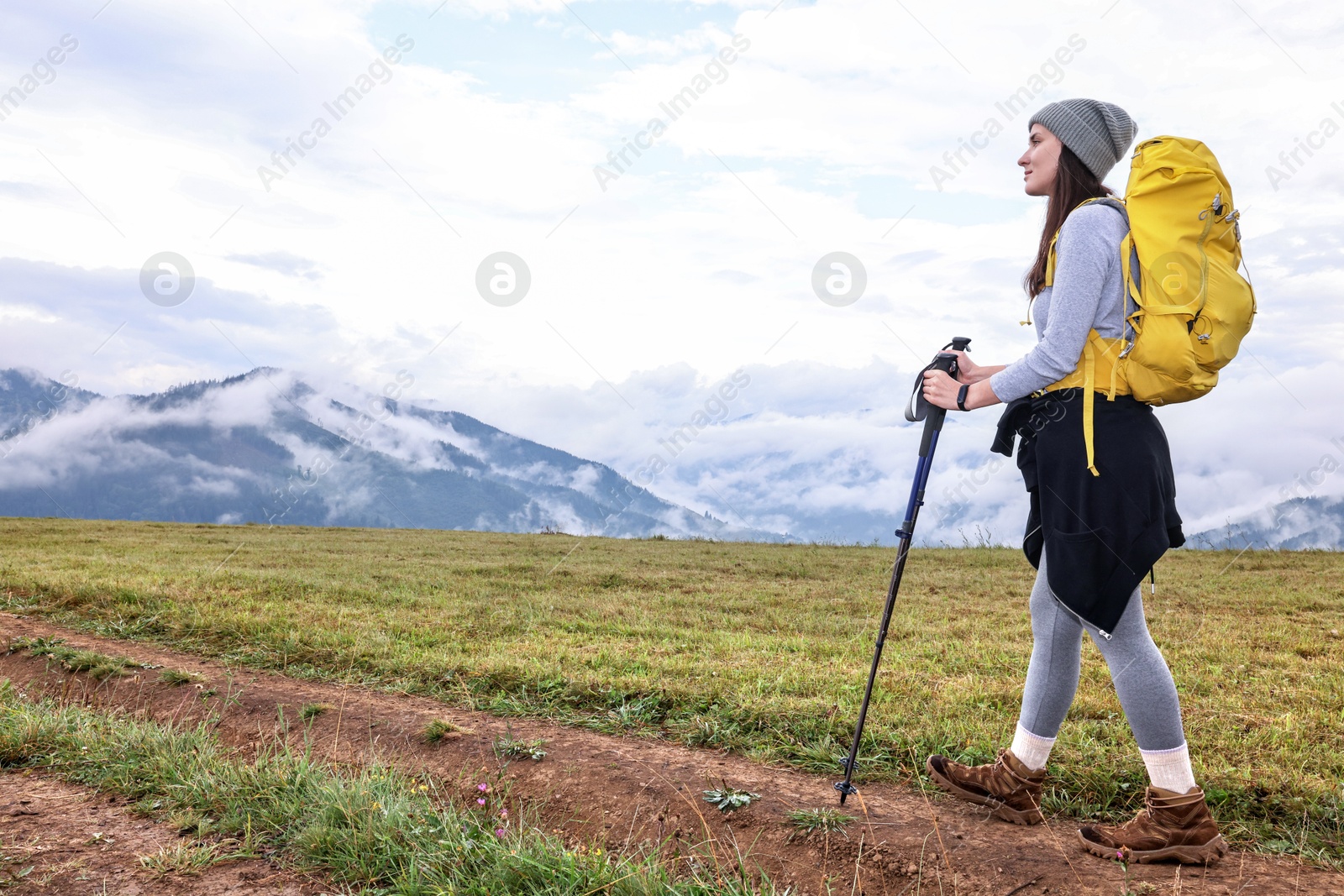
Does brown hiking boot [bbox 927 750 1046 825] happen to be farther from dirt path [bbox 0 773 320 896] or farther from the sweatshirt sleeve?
dirt path [bbox 0 773 320 896]

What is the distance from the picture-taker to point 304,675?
5902mm

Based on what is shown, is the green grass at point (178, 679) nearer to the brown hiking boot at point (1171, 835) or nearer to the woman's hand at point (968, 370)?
the woman's hand at point (968, 370)

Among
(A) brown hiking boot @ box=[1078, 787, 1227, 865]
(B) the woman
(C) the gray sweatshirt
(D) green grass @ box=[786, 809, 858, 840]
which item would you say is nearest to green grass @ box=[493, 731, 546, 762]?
(D) green grass @ box=[786, 809, 858, 840]

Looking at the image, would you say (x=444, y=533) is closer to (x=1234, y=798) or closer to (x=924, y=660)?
(x=924, y=660)

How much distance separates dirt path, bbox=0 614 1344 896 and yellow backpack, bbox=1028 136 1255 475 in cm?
147

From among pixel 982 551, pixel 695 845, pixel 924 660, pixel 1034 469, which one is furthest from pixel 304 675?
pixel 982 551

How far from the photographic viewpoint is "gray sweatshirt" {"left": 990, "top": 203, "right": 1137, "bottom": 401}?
2.84 metres

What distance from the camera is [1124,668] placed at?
9.66 feet

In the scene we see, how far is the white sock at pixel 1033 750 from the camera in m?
3.30

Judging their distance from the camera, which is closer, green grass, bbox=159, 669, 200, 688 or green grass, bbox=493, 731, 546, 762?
green grass, bbox=493, 731, 546, 762

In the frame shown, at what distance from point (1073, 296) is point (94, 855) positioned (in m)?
4.12

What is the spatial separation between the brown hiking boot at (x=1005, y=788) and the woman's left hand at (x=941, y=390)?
1.45 m

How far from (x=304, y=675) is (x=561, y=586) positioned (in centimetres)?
451

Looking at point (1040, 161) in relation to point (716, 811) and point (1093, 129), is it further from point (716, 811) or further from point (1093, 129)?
point (716, 811)
